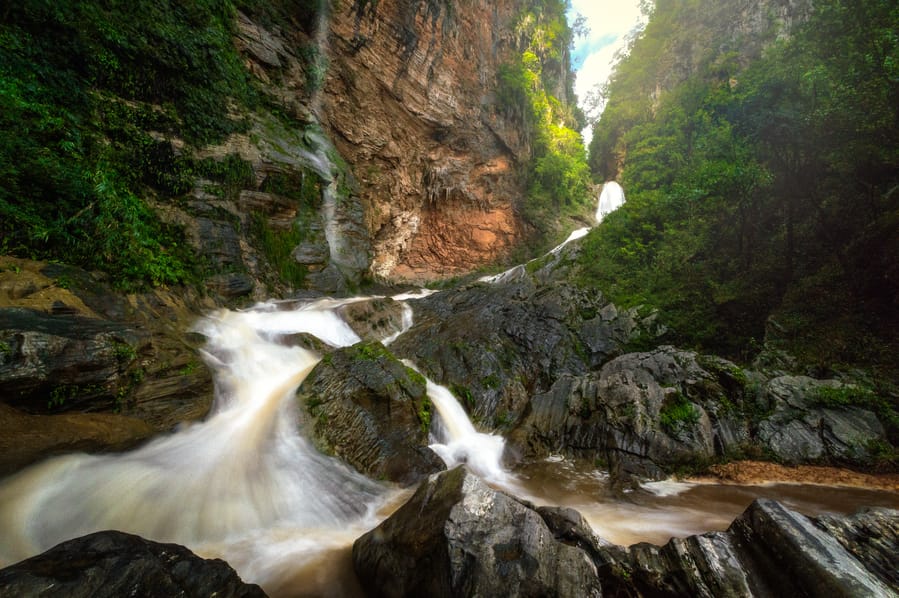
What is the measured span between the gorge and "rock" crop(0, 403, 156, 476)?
0.03 m

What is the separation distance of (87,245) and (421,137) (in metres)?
17.2

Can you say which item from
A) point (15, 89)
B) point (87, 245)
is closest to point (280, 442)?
point (87, 245)

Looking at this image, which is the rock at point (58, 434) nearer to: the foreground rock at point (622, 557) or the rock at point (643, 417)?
the foreground rock at point (622, 557)

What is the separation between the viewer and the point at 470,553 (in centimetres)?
260

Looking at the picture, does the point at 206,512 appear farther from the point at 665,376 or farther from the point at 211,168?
the point at 211,168

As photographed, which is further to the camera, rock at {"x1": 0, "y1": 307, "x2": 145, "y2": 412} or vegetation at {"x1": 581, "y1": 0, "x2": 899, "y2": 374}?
vegetation at {"x1": 581, "y1": 0, "x2": 899, "y2": 374}

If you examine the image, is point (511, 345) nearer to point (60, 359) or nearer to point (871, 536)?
point (871, 536)

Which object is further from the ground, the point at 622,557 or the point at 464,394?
the point at 464,394

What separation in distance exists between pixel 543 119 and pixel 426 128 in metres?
12.0

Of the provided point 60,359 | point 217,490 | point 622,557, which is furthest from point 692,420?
point 60,359

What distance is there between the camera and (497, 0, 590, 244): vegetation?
25078 mm

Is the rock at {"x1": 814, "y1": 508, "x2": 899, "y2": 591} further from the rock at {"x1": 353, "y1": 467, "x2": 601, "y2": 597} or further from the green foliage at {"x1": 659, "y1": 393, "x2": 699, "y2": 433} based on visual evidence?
the green foliage at {"x1": 659, "y1": 393, "x2": 699, "y2": 433}

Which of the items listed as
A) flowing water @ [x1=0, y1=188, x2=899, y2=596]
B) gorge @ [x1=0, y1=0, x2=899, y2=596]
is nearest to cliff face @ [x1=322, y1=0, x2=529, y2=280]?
gorge @ [x1=0, y1=0, x2=899, y2=596]

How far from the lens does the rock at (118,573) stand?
6.82 feet
